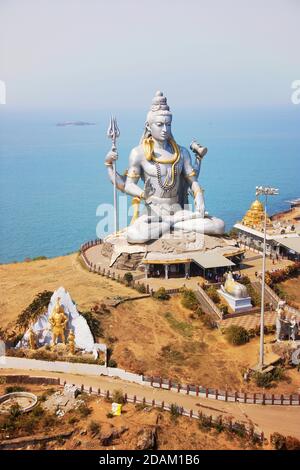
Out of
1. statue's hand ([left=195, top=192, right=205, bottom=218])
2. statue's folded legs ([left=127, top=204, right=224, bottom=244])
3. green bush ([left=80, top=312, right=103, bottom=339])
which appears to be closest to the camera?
green bush ([left=80, top=312, right=103, bottom=339])

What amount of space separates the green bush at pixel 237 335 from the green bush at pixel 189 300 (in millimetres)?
2084

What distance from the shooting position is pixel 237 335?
20.2 meters

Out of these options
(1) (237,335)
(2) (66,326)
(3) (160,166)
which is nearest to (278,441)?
(1) (237,335)

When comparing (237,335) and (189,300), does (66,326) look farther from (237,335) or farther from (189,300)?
(237,335)

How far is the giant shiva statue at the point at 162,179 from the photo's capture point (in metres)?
26.7

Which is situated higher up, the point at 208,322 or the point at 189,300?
the point at 189,300

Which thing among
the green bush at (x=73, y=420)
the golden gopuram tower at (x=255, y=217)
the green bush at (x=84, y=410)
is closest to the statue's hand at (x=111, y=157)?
the golden gopuram tower at (x=255, y=217)

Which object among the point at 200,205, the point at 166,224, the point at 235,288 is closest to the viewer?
the point at 235,288

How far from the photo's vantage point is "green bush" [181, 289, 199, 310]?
22312 mm

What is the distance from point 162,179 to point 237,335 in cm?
985

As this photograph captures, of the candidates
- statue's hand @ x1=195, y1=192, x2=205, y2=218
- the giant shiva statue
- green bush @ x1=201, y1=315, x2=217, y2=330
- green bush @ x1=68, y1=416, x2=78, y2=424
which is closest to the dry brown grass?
green bush @ x1=201, y1=315, x2=217, y2=330

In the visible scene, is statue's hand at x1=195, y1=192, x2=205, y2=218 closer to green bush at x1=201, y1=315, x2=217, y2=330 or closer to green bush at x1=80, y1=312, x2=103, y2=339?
green bush at x1=201, y1=315, x2=217, y2=330

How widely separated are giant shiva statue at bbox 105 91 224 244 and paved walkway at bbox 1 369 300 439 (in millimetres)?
9404

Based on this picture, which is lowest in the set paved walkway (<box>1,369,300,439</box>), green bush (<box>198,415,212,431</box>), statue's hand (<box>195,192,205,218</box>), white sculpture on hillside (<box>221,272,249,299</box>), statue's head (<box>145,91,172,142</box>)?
paved walkway (<box>1,369,300,439</box>)
